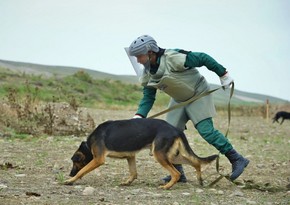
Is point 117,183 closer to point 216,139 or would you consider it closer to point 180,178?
point 180,178

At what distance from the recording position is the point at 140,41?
29.7ft

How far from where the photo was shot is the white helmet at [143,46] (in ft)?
29.7

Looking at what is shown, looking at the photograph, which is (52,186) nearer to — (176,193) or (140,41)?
(176,193)

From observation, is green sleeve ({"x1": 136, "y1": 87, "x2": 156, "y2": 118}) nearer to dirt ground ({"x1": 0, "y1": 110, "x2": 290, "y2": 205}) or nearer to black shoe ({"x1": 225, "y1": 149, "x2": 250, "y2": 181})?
dirt ground ({"x1": 0, "y1": 110, "x2": 290, "y2": 205})

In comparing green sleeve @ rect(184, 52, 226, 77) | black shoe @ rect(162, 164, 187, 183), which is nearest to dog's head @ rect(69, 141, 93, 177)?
black shoe @ rect(162, 164, 187, 183)

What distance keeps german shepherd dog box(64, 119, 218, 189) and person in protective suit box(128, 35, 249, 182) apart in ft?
1.09

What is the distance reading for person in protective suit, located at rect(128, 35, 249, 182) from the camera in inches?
358

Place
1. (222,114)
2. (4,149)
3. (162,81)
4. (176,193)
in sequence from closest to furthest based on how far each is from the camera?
(176,193) → (162,81) → (4,149) → (222,114)

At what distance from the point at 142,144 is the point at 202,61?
1427 millimetres

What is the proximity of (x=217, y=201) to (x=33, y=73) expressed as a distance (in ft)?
164

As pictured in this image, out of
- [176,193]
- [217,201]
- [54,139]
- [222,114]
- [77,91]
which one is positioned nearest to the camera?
[217,201]

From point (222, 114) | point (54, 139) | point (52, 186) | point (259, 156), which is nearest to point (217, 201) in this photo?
point (52, 186)

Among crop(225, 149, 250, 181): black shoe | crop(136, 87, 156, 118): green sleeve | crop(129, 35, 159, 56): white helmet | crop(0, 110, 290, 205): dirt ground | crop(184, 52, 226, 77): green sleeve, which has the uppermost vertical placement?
crop(129, 35, 159, 56): white helmet

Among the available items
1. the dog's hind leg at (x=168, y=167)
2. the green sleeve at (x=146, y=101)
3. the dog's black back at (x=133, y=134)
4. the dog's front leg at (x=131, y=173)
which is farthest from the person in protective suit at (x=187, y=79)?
the dog's front leg at (x=131, y=173)
